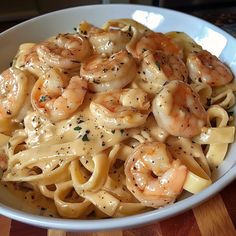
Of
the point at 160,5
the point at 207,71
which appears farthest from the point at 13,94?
the point at 160,5

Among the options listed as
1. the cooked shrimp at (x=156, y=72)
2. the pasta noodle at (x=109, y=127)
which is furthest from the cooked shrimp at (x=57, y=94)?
the cooked shrimp at (x=156, y=72)

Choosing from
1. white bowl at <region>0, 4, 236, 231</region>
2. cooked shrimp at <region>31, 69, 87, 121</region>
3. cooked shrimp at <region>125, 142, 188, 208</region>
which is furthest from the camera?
white bowl at <region>0, 4, 236, 231</region>

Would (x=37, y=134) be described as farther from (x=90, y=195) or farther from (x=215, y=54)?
(x=215, y=54)

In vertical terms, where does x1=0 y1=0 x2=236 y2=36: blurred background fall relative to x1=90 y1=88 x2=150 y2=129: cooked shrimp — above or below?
below

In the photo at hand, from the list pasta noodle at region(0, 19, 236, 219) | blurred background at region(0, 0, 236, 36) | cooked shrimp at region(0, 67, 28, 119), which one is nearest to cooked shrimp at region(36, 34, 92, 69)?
pasta noodle at region(0, 19, 236, 219)

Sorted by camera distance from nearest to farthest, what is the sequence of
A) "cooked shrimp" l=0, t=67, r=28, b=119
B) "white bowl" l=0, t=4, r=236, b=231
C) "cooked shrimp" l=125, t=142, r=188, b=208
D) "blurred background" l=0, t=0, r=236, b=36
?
"cooked shrimp" l=125, t=142, r=188, b=208 < "cooked shrimp" l=0, t=67, r=28, b=119 < "white bowl" l=0, t=4, r=236, b=231 < "blurred background" l=0, t=0, r=236, b=36

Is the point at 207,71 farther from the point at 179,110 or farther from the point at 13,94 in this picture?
the point at 13,94

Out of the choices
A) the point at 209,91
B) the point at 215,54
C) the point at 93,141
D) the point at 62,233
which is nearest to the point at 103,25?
the point at 215,54

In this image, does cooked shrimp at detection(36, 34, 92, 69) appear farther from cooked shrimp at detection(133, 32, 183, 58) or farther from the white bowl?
the white bowl

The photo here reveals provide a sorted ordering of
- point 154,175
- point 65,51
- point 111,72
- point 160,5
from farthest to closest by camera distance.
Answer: point 160,5 → point 65,51 → point 111,72 → point 154,175
